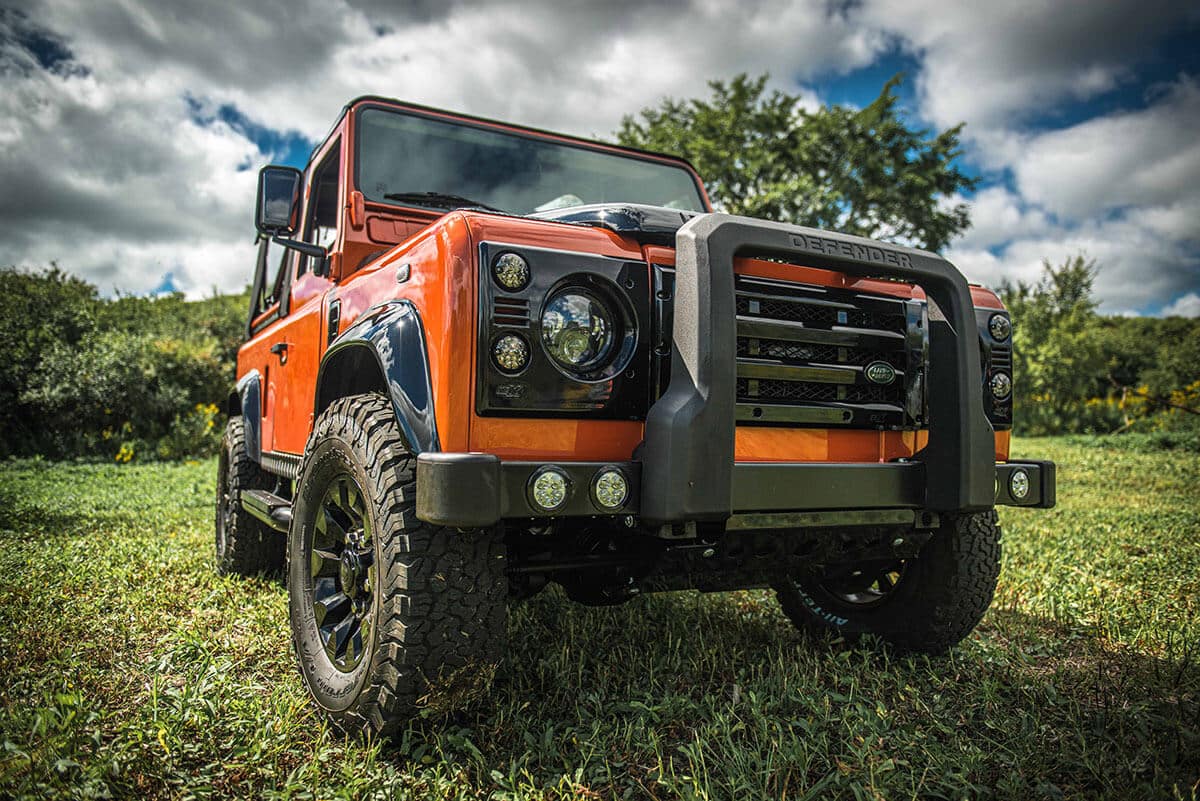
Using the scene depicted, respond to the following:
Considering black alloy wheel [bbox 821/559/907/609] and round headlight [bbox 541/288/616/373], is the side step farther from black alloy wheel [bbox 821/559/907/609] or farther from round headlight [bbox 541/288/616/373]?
black alloy wheel [bbox 821/559/907/609]

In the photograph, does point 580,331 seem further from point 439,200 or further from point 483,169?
point 483,169

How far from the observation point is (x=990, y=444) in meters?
2.30

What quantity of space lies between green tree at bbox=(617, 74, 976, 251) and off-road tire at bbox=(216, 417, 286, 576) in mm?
18674

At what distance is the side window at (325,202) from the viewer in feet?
11.1

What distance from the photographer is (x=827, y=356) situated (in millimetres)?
2357

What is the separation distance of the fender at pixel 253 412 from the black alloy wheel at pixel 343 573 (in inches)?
71.5

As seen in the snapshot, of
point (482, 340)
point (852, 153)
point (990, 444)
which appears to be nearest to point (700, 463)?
point (482, 340)

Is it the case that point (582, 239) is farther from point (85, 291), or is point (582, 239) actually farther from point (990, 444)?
Answer: point (85, 291)

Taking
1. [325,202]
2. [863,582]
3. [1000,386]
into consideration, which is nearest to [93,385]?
[325,202]

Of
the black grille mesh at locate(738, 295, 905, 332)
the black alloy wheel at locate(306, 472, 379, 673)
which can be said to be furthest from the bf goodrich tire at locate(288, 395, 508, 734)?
the black grille mesh at locate(738, 295, 905, 332)

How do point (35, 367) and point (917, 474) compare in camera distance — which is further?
point (35, 367)

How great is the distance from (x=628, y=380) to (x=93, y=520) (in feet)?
18.8

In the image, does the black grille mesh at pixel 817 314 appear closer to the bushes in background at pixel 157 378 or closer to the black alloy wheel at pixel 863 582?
the black alloy wheel at pixel 863 582

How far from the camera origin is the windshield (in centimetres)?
329
